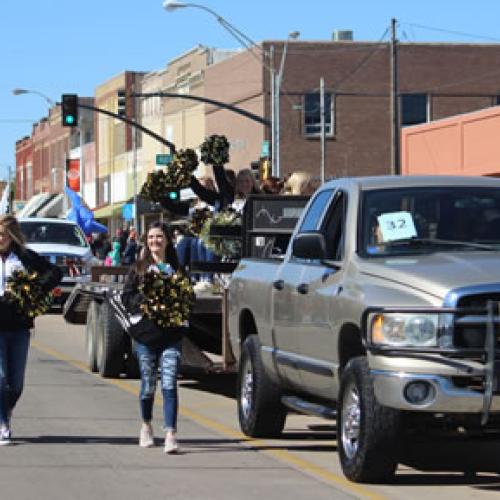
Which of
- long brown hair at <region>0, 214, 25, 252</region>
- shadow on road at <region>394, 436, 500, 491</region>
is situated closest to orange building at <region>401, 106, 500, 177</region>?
shadow on road at <region>394, 436, 500, 491</region>

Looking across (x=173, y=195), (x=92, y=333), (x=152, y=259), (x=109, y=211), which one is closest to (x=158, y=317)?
(x=152, y=259)

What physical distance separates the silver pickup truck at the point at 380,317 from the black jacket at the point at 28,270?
1737 mm

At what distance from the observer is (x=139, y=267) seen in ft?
34.1

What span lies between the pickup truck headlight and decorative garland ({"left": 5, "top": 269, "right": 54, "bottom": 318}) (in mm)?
3220

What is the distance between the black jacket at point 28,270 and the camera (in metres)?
10.4

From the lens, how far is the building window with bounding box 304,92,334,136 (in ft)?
186

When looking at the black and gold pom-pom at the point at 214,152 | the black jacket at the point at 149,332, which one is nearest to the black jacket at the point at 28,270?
the black jacket at the point at 149,332

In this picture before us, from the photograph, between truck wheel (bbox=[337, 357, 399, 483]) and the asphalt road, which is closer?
truck wheel (bbox=[337, 357, 399, 483])

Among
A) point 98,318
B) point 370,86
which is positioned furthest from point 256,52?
point 98,318

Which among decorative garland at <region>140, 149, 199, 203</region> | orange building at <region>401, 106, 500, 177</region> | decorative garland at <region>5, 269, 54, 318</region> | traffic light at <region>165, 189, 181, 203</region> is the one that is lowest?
decorative garland at <region>5, 269, 54, 318</region>

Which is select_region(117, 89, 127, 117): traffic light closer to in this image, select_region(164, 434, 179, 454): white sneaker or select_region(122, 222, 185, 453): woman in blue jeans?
select_region(122, 222, 185, 453): woman in blue jeans

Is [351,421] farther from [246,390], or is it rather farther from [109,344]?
[109,344]

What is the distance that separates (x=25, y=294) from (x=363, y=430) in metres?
3.24

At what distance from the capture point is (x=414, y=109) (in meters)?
57.7
